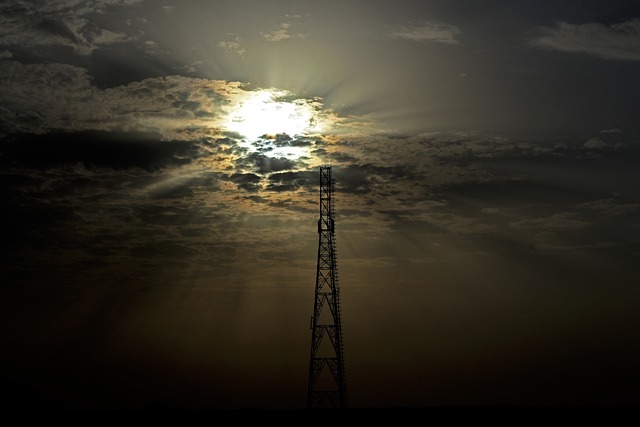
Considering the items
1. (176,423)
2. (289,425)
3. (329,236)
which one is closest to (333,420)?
(289,425)

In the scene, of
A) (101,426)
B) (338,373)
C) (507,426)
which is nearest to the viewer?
(507,426)

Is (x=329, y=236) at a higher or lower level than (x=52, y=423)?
higher

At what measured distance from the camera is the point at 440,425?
113ft

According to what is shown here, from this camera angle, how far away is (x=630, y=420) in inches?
1352

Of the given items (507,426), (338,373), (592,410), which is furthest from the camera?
(338,373)

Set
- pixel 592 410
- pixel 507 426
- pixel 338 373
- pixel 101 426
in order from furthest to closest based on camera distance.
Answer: pixel 338 373 < pixel 592 410 < pixel 101 426 < pixel 507 426

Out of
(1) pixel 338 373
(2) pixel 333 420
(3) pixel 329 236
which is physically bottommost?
(1) pixel 338 373

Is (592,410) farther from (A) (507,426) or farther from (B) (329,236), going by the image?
(B) (329,236)

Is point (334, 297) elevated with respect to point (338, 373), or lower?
elevated

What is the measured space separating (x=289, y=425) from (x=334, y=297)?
18.3 m

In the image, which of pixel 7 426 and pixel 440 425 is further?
pixel 7 426

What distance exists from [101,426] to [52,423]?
4.17 metres

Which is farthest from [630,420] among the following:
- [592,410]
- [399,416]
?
[399,416]

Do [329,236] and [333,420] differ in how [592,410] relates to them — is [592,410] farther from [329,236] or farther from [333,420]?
[329,236]
